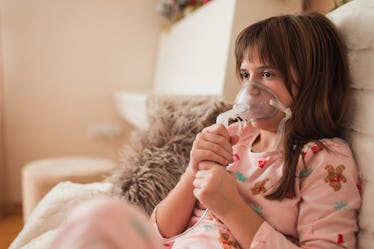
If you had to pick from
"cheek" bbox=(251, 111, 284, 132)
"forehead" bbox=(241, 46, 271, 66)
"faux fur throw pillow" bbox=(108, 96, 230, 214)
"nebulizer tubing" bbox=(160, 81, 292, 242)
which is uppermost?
"forehead" bbox=(241, 46, 271, 66)

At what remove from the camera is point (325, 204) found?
2.02 feet

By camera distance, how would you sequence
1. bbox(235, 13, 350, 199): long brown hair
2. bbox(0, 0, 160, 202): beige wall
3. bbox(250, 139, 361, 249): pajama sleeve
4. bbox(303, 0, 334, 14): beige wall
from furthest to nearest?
bbox(0, 0, 160, 202): beige wall, bbox(303, 0, 334, 14): beige wall, bbox(235, 13, 350, 199): long brown hair, bbox(250, 139, 361, 249): pajama sleeve

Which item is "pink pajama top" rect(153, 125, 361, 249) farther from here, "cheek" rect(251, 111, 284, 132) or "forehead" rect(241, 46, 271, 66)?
"forehead" rect(241, 46, 271, 66)

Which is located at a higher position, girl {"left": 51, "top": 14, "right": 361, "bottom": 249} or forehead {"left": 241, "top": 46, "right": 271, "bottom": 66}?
forehead {"left": 241, "top": 46, "right": 271, "bottom": 66}

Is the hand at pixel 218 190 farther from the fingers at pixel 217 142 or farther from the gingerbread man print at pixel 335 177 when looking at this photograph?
the gingerbread man print at pixel 335 177

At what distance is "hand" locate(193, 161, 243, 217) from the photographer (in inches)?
25.2

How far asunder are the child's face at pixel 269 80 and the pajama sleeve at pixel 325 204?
111 millimetres

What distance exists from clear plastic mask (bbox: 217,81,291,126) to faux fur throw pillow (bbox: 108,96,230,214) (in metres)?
0.26

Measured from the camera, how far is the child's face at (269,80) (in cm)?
72

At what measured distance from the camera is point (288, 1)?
119 centimetres

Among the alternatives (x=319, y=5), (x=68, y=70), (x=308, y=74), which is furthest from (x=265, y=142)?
(x=68, y=70)

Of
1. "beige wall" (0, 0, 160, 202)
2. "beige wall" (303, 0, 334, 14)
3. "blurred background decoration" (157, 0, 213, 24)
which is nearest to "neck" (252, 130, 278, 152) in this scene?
"beige wall" (303, 0, 334, 14)

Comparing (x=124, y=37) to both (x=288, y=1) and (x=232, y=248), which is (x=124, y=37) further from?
(x=232, y=248)

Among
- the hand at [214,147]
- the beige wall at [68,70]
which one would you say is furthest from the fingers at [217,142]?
the beige wall at [68,70]
